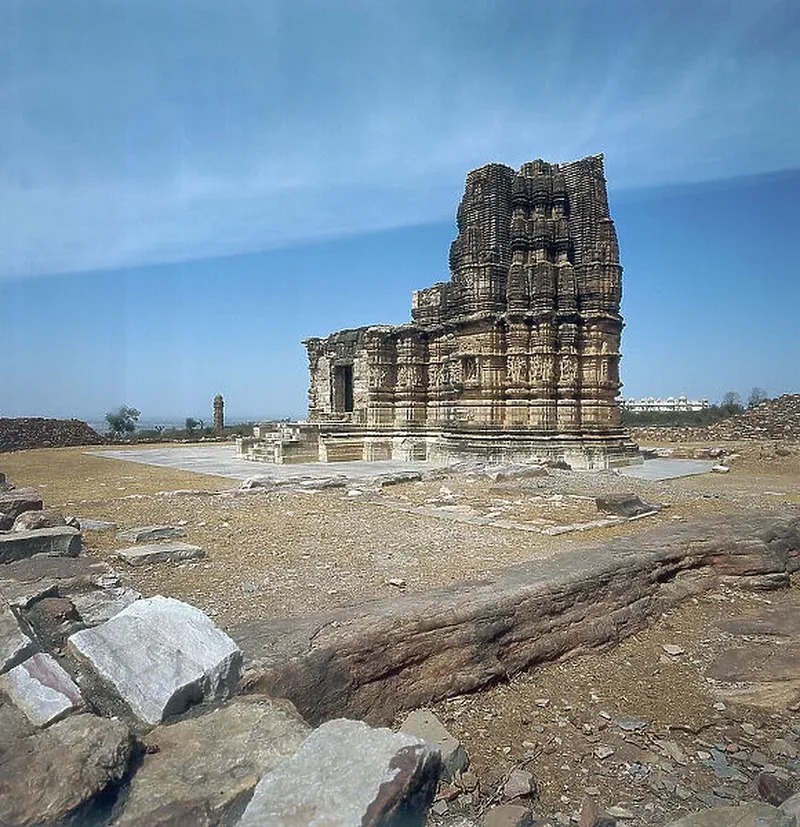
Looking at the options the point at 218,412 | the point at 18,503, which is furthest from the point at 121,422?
the point at 18,503

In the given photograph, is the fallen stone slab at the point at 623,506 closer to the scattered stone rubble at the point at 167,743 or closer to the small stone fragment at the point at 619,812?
the small stone fragment at the point at 619,812

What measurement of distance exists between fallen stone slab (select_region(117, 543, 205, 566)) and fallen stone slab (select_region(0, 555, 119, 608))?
294 mm

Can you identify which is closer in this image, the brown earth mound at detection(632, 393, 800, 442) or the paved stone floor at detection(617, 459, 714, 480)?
the paved stone floor at detection(617, 459, 714, 480)

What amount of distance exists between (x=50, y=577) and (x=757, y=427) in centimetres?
3119

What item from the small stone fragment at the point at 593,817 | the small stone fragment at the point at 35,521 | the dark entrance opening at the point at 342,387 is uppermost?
the dark entrance opening at the point at 342,387

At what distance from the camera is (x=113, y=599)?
161 inches

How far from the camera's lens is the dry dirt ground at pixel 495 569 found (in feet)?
10.3

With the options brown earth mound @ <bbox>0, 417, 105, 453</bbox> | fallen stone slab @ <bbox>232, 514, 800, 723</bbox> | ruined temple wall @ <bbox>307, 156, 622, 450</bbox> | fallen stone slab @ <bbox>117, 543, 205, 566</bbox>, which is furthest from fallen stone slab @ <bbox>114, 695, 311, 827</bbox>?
brown earth mound @ <bbox>0, 417, 105, 453</bbox>

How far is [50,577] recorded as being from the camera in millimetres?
4473

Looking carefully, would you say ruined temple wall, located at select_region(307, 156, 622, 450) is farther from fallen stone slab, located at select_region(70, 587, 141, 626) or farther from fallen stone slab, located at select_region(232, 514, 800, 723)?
fallen stone slab, located at select_region(70, 587, 141, 626)

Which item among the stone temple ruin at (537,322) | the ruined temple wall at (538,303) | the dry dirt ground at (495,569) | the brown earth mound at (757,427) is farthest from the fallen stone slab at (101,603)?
the brown earth mound at (757,427)

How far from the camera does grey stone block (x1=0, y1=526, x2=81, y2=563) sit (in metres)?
5.10

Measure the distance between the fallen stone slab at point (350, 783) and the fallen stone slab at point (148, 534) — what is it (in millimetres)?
4687

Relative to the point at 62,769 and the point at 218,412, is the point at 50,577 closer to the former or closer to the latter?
the point at 62,769
